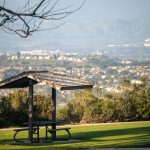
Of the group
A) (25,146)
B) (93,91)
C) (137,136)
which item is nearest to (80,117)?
(93,91)

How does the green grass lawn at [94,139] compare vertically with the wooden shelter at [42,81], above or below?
below

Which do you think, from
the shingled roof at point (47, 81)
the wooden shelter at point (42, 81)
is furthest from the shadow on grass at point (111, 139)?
the shingled roof at point (47, 81)

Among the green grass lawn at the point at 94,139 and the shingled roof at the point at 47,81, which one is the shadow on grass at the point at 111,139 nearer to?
the green grass lawn at the point at 94,139

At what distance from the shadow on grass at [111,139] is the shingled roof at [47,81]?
177 centimetres

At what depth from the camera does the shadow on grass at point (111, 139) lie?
17609 mm

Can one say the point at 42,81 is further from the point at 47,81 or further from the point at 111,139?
the point at 111,139

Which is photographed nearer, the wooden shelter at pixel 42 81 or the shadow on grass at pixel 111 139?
the shadow on grass at pixel 111 139

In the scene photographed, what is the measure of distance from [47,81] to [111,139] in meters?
2.77

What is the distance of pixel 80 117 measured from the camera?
99.7 ft

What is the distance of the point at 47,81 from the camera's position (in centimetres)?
1955

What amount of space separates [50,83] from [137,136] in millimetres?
3519

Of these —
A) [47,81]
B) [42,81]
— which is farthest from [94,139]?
[42,81]

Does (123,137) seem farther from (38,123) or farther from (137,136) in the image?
(38,123)

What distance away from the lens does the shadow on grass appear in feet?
57.8
